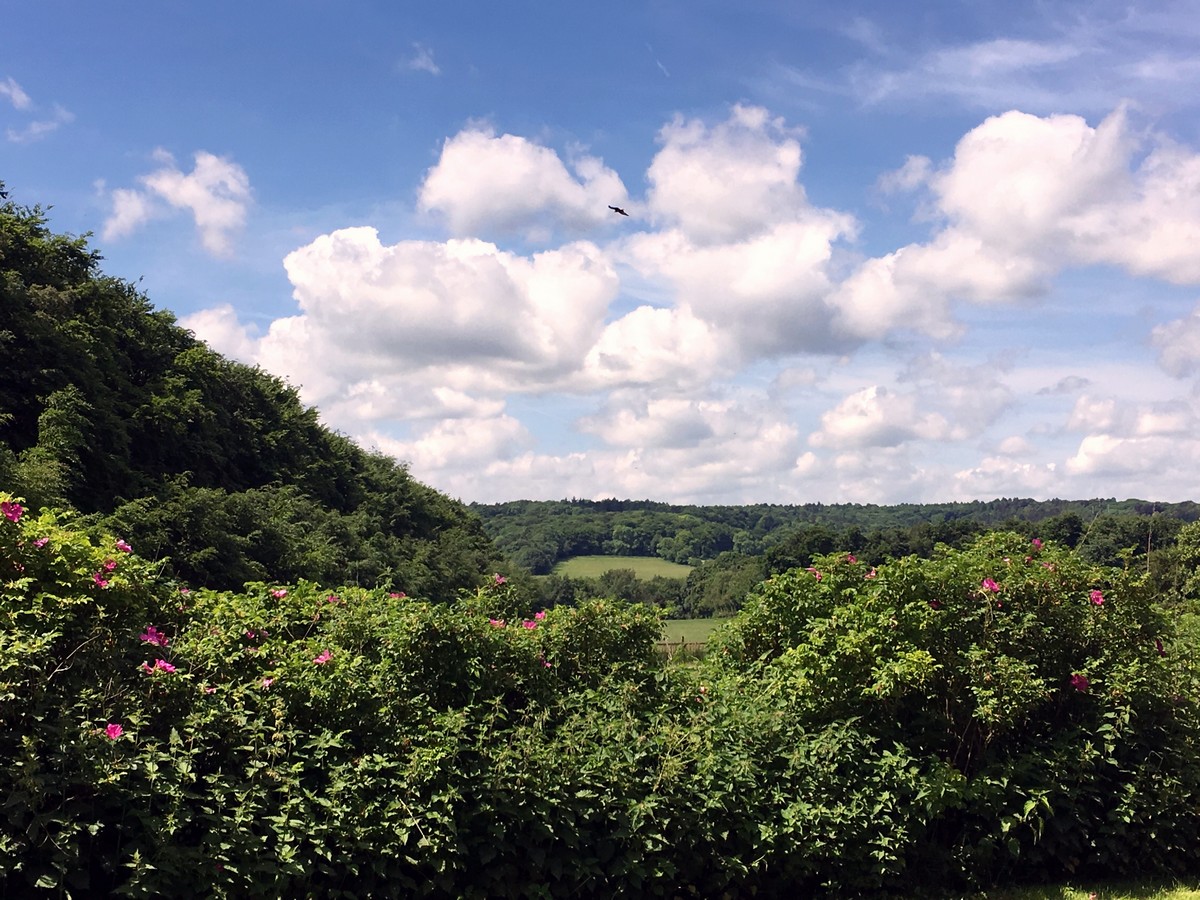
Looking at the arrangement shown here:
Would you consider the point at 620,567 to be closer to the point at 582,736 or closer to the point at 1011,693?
the point at 1011,693

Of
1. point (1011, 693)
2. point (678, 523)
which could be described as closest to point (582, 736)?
point (1011, 693)

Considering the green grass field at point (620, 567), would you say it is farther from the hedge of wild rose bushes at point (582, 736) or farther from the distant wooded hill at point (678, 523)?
the hedge of wild rose bushes at point (582, 736)

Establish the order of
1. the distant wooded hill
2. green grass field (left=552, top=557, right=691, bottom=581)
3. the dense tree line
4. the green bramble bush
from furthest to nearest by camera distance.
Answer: the distant wooded hill < green grass field (left=552, top=557, right=691, bottom=581) < the dense tree line < the green bramble bush

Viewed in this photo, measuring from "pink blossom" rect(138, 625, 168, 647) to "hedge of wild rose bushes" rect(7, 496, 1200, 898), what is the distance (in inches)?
1.1

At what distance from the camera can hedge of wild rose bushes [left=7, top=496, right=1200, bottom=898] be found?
4.73m

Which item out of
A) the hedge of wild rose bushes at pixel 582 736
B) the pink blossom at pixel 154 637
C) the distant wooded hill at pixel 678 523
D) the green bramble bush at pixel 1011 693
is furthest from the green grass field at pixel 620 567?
the pink blossom at pixel 154 637

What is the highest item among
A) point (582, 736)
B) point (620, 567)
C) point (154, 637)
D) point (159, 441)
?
point (159, 441)

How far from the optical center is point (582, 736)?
5770 millimetres

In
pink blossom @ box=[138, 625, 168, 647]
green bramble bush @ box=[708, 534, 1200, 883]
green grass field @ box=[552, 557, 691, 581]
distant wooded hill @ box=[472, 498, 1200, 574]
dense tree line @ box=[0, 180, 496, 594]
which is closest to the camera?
pink blossom @ box=[138, 625, 168, 647]

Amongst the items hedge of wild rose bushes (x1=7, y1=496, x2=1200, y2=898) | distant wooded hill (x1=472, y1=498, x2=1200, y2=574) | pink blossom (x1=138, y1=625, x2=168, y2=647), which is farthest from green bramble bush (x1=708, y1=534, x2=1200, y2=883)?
distant wooded hill (x1=472, y1=498, x2=1200, y2=574)

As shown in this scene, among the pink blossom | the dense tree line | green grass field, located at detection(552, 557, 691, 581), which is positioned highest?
the dense tree line

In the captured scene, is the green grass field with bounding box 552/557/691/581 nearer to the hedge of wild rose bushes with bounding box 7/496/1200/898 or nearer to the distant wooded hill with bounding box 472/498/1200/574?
the distant wooded hill with bounding box 472/498/1200/574

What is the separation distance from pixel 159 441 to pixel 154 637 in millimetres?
39649

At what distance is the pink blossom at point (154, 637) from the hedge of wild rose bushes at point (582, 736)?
3 cm
